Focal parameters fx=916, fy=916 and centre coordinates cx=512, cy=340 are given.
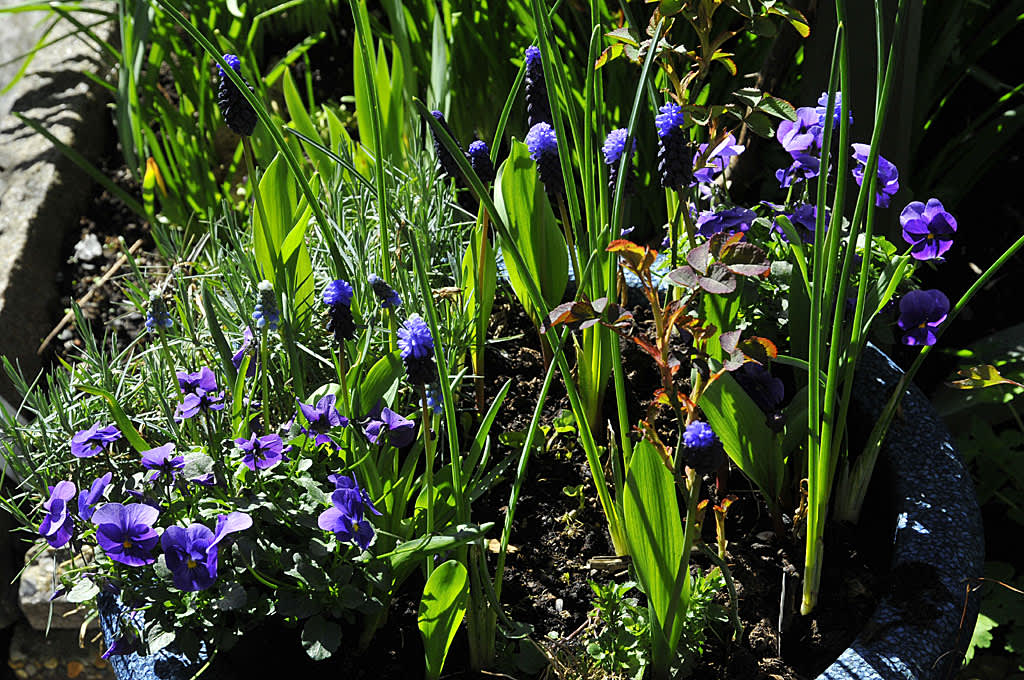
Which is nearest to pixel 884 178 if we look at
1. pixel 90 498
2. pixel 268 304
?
pixel 268 304

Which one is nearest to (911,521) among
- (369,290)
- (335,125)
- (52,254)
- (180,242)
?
(369,290)

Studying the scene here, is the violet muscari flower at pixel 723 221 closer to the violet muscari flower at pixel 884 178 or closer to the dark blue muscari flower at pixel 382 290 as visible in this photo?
the violet muscari flower at pixel 884 178

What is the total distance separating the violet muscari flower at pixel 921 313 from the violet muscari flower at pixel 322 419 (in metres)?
0.66

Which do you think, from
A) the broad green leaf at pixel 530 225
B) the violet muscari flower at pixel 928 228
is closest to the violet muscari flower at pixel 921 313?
the violet muscari flower at pixel 928 228

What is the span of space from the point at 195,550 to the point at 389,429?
233 millimetres

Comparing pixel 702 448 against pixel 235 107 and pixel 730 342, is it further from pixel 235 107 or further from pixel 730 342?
pixel 235 107

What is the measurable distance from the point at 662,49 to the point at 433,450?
547 millimetres

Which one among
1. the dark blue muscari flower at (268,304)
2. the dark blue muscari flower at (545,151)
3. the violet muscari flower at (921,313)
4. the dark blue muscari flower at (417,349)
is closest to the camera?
the dark blue muscari flower at (417,349)

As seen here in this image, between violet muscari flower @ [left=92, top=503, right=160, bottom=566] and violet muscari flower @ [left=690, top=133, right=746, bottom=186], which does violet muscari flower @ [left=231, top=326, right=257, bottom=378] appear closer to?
violet muscari flower @ [left=92, top=503, right=160, bottom=566]

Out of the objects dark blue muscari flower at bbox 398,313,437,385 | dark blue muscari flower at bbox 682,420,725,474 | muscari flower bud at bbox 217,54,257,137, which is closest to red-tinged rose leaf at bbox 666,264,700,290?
dark blue muscari flower at bbox 682,420,725,474

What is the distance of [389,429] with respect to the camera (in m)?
1.01

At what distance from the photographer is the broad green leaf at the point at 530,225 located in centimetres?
125

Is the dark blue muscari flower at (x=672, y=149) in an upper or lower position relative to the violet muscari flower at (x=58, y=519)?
upper

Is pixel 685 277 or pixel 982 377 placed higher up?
pixel 685 277
